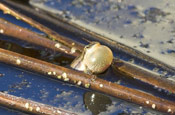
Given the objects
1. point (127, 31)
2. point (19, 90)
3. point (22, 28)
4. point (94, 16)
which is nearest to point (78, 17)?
point (94, 16)

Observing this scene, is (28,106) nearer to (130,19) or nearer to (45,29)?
(45,29)

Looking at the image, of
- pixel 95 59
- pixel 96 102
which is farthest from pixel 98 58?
pixel 96 102

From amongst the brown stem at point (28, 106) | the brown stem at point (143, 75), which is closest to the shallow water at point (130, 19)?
the brown stem at point (143, 75)

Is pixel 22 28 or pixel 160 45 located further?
pixel 160 45

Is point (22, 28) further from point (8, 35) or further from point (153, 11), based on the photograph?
point (153, 11)

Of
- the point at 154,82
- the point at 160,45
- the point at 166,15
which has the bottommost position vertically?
the point at 154,82

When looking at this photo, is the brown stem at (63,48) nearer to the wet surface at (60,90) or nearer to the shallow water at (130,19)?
the wet surface at (60,90)

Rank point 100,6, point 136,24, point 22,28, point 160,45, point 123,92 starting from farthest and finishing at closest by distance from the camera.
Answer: point 100,6 < point 136,24 < point 160,45 < point 22,28 < point 123,92
